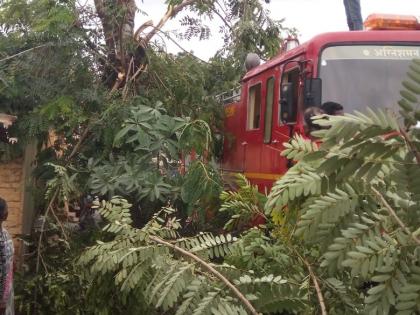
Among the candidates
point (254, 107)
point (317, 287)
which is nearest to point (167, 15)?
point (254, 107)

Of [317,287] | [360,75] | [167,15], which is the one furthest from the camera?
[167,15]

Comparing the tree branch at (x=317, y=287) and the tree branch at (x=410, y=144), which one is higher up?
the tree branch at (x=410, y=144)

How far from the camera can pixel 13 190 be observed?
6.66 meters

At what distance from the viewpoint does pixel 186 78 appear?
7051 mm

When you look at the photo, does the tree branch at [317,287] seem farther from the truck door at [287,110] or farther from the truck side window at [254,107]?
the truck side window at [254,107]

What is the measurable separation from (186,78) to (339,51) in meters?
2.46

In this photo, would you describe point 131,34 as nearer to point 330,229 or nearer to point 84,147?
point 84,147

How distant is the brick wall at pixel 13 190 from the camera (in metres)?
6.59

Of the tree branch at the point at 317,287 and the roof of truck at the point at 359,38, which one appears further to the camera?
the roof of truck at the point at 359,38

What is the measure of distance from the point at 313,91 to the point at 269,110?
133 cm

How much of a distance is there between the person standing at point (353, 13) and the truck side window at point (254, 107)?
155cm

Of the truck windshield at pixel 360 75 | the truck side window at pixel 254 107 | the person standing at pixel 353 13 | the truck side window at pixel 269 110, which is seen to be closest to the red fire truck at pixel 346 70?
the truck windshield at pixel 360 75

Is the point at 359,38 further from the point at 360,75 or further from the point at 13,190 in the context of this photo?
the point at 13,190

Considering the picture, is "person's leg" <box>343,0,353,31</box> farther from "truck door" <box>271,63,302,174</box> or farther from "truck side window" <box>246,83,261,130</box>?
"truck door" <box>271,63,302,174</box>
